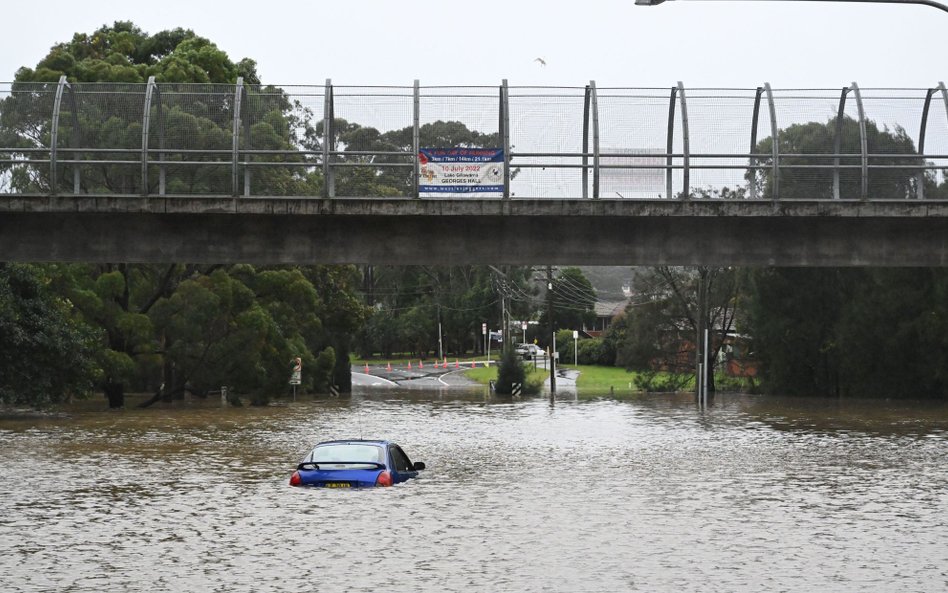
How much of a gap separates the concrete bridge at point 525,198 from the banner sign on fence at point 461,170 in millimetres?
111

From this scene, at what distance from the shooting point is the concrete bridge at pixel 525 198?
31672mm

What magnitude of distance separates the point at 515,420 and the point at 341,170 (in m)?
19.6

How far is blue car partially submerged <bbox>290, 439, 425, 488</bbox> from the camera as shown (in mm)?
22750

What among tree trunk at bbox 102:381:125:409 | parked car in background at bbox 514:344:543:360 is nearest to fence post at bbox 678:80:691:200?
tree trunk at bbox 102:381:125:409

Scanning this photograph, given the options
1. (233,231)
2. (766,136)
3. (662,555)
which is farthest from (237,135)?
(662,555)

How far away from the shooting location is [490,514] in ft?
71.1

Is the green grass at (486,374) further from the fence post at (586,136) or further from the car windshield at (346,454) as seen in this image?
the car windshield at (346,454)

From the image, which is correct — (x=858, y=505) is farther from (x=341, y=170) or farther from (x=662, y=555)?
(x=341, y=170)

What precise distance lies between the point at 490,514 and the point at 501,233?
11911 mm

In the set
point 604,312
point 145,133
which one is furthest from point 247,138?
point 604,312

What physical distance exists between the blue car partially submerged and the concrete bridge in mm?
8994

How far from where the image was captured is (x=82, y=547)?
59.1 ft

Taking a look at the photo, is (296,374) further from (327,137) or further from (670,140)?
(670,140)

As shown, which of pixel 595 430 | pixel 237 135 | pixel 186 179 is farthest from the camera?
pixel 595 430
